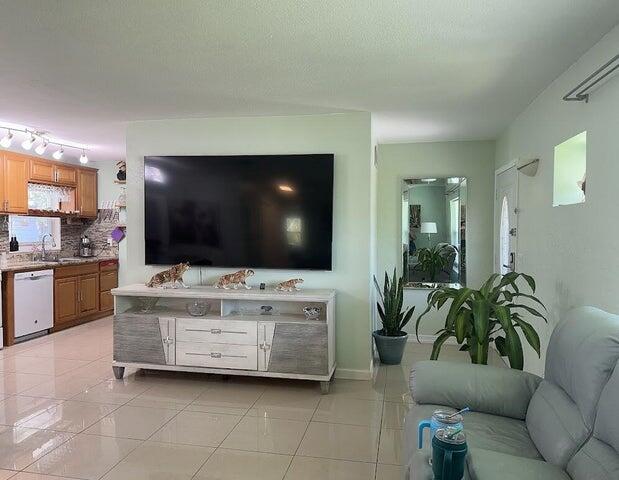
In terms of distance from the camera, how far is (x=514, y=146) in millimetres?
4223

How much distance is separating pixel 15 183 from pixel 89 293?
5.46ft

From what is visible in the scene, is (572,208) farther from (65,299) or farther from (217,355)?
(65,299)

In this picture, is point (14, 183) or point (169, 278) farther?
point (14, 183)

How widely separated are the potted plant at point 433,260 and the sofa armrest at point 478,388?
9.73 feet

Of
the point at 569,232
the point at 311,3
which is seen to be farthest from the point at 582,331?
the point at 311,3

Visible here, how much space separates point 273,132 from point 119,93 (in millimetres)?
1299

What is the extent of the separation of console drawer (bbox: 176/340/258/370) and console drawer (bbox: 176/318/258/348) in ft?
0.13

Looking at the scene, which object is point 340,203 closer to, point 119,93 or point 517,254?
point 517,254

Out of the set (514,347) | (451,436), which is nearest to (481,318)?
(514,347)

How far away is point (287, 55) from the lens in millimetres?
2674

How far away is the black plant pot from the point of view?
4391 mm

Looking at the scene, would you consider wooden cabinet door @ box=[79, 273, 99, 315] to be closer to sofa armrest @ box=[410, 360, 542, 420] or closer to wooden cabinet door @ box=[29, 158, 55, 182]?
wooden cabinet door @ box=[29, 158, 55, 182]

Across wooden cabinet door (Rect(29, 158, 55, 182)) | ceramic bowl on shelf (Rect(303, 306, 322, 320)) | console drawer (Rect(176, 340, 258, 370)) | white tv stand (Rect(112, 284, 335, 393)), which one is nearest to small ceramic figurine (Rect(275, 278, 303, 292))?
white tv stand (Rect(112, 284, 335, 393))

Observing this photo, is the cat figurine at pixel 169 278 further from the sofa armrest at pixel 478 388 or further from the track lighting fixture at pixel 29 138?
the sofa armrest at pixel 478 388
